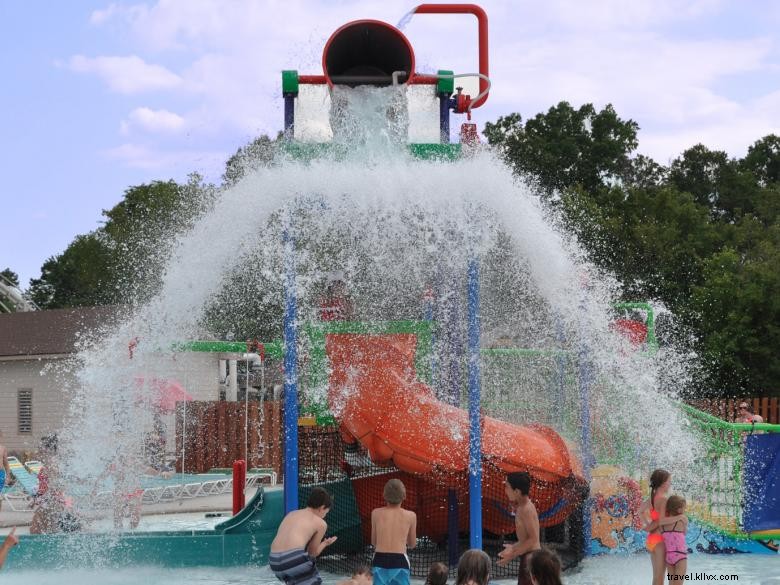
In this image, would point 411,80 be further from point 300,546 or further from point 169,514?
point 169,514

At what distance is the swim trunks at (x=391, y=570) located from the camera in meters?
6.89

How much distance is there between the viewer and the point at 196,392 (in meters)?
25.9

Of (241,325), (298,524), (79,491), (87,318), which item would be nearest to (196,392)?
(241,325)

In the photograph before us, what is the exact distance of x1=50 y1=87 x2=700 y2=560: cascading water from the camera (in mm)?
8695

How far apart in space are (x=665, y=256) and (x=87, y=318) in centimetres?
1953

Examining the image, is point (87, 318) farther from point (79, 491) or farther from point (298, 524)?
point (298, 524)

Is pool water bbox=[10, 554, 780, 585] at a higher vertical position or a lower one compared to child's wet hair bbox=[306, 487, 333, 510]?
lower

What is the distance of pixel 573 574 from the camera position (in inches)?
382

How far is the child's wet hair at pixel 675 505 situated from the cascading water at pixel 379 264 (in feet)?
7.96

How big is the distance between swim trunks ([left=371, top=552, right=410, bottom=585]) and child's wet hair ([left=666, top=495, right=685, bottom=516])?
85.5 inches

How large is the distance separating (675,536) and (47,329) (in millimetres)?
25138

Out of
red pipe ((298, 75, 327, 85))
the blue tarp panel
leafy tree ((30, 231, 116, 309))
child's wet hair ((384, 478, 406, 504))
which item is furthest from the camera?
leafy tree ((30, 231, 116, 309))

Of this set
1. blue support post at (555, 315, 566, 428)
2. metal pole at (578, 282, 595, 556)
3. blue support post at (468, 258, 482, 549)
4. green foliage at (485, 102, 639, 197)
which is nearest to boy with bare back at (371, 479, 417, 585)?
blue support post at (468, 258, 482, 549)

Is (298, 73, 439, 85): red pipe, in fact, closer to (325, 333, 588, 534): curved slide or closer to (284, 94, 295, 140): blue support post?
(284, 94, 295, 140): blue support post
